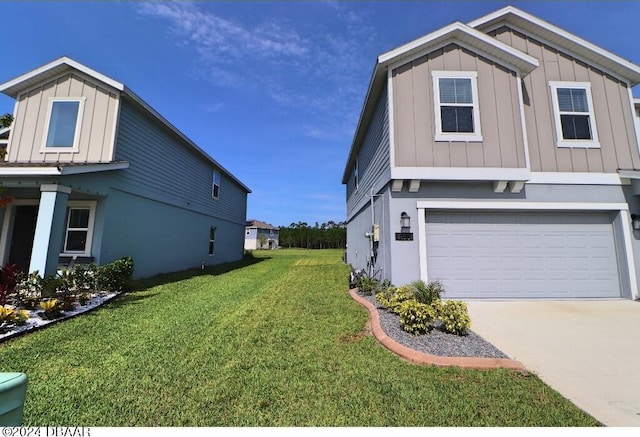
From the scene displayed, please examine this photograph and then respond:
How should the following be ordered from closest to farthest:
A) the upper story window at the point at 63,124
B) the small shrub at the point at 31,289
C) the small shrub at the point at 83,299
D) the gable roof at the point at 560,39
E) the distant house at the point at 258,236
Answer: the small shrub at the point at 31,289 < the small shrub at the point at 83,299 < the gable roof at the point at 560,39 < the upper story window at the point at 63,124 < the distant house at the point at 258,236

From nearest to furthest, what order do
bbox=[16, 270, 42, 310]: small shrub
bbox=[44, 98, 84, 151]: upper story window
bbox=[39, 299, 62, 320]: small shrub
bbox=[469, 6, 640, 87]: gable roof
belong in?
bbox=[39, 299, 62, 320]: small shrub < bbox=[16, 270, 42, 310]: small shrub < bbox=[469, 6, 640, 87]: gable roof < bbox=[44, 98, 84, 151]: upper story window

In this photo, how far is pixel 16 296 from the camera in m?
6.27

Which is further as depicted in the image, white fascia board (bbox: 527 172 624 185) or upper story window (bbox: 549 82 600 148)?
upper story window (bbox: 549 82 600 148)

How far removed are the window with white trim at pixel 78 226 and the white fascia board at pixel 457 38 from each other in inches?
354

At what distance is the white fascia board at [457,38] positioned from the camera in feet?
23.6

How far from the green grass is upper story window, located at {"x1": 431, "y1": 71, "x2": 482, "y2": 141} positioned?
15.9 ft

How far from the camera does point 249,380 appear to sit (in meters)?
3.25

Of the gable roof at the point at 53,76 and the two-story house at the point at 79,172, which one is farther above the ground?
the gable roof at the point at 53,76

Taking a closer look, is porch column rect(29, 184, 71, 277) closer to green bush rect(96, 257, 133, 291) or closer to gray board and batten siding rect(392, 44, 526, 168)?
green bush rect(96, 257, 133, 291)

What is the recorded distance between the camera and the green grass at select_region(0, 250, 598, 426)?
2613 mm

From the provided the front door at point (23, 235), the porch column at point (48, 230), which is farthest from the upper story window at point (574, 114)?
the front door at point (23, 235)

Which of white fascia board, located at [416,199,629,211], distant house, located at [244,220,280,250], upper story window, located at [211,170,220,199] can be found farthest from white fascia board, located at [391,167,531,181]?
distant house, located at [244,220,280,250]

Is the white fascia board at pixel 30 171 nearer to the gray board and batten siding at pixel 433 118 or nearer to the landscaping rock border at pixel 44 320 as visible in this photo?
the landscaping rock border at pixel 44 320

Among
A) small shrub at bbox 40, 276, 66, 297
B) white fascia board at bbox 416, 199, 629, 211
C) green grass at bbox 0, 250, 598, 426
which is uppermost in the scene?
white fascia board at bbox 416, 199, 629, 211
